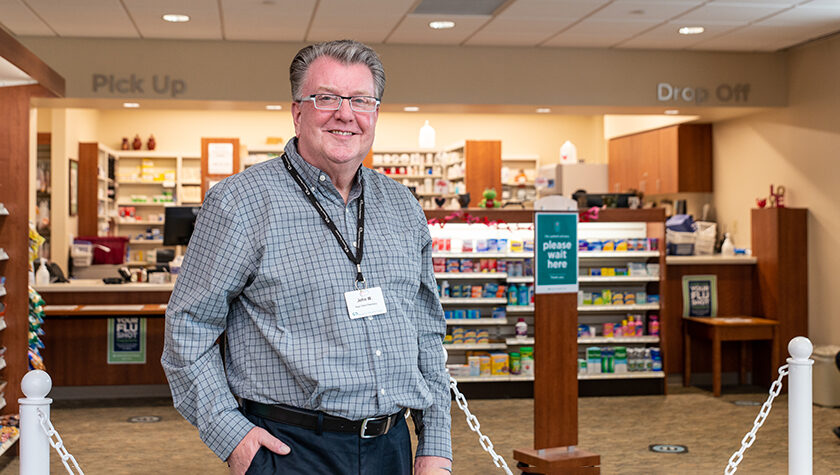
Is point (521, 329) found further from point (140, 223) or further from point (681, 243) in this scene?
point (140, 223)

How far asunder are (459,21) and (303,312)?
5884mm

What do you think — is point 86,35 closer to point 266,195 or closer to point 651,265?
point 651,265

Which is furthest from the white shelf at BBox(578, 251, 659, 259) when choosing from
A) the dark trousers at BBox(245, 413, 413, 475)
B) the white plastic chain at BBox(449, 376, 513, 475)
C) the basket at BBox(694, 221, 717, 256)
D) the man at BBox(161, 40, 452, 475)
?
the dark trousers at BBox(245, 413, 413, 475)

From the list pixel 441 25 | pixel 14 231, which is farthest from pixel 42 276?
pixel 441 25

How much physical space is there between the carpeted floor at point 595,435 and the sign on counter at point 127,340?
37cm

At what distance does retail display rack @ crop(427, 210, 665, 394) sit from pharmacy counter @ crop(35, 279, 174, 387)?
2512 mm

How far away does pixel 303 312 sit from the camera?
1.82 meters

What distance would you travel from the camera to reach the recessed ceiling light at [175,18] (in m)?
7.06

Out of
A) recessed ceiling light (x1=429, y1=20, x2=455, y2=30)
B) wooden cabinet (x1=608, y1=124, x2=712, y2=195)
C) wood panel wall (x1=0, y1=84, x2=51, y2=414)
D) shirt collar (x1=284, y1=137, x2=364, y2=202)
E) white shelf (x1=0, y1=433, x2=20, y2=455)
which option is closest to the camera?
shirt collar (x1=284, y1=137, x2=364, y2=202)

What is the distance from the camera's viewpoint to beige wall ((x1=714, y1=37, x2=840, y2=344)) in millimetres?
7930

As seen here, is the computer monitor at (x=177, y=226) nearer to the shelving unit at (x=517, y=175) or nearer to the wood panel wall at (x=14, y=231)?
the wood panel wall at (x=14, y=231)

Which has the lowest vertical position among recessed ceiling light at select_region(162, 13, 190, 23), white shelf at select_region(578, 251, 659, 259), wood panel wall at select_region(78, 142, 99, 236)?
white shelf at select_region(578, 251, 659, 259)

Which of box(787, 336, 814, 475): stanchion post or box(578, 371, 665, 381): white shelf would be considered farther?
box(578, 371, 665, 381): white shelf

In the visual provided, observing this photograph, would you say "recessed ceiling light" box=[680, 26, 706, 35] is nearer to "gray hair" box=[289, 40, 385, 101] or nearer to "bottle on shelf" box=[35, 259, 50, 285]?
"bottle on shelf" box=[35, 259, 50, 285]
